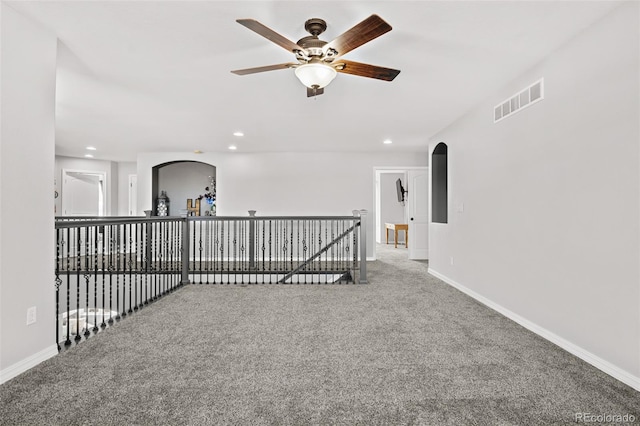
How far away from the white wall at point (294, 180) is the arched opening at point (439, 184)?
1642mm

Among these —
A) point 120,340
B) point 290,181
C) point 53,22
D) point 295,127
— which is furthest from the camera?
point 290,181

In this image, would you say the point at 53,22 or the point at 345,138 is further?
the point at 345,138

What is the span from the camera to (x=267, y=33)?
1897 millimetres

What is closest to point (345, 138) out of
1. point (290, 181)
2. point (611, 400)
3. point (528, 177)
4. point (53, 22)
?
point (290, 181)

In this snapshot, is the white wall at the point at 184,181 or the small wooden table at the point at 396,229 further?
the white wall at the point at 184,181

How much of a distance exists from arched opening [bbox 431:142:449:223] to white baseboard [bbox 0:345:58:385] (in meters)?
5.22

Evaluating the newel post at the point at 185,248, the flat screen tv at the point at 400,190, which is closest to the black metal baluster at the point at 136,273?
the newel post at the point at 185,248

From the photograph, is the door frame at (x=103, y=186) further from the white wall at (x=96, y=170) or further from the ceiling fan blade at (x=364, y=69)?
the ceiling fan blade at (x=364, y=69)

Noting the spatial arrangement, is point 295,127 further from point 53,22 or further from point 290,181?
point 53,22

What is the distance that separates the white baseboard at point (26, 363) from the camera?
6.48 ft

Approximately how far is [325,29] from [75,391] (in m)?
2.87

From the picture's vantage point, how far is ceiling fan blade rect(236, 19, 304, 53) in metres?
1.77

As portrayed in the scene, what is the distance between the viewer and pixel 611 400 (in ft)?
6.06

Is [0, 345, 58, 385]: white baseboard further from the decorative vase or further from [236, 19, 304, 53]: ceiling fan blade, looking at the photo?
the decorative vase
